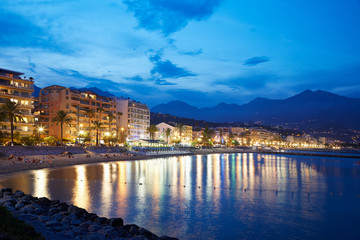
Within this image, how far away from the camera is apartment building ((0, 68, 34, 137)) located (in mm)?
63812

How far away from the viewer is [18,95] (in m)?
66.9

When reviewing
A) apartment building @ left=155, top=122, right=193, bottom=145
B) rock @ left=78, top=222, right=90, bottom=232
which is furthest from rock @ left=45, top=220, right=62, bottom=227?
apartment building @ left=155, top=122, right=193, bottom=145

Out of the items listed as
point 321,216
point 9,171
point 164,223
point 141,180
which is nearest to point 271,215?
point 321,216

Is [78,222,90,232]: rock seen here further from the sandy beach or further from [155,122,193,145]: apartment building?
[155,122,193,145]: apartment building

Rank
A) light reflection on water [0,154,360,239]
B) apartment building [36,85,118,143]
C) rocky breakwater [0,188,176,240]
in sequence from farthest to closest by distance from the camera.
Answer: apartment building [36,85,118,143] < light reflection on water [0,154,360,239] < rocky breakwater [0,188,176,240]

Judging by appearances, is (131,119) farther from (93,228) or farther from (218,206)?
(93,228)

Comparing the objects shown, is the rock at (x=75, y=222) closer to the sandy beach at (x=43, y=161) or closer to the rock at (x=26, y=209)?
the rock at (x=26, y=209)

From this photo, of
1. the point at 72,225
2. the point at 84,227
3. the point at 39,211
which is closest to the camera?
the point at 84,227

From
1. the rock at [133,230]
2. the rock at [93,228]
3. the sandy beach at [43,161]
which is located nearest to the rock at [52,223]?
the rock at [93,228]

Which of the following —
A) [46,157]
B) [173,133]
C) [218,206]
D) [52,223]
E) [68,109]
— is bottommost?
[218,206]

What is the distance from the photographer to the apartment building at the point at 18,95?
6381cm

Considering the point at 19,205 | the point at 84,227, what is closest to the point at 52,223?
the point at 84,227

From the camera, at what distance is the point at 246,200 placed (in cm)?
2661

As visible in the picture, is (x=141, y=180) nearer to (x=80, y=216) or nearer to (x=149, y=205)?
(x=149, y=205)
